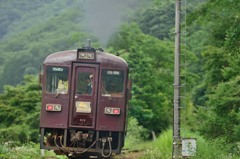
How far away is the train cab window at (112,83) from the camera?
518 inches

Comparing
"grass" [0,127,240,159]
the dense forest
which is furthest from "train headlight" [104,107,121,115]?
the dense forest

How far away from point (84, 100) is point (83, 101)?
34 mm

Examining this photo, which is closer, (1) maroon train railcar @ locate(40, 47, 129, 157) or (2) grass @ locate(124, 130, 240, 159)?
(2) grass @ locate(124, 130, 240, 159)

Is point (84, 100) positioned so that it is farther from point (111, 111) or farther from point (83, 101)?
point (111, 111)

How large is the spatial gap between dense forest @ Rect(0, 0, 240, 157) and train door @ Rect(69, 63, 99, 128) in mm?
2792

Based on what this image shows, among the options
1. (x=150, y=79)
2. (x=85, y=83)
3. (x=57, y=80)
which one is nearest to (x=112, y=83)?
(x=85, y=83)

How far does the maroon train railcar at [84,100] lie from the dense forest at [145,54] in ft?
7.73

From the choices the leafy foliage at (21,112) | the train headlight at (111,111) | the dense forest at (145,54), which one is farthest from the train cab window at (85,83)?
the leafy foliage at (21,112)

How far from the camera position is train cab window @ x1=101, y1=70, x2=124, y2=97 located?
13164mm

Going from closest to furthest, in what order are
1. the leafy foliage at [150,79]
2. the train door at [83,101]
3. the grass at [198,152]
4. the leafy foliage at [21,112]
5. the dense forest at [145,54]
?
the grass at [198,152], the train door at [83,101], the dense forest at [145,54], the leafy foliage at [21,112], the leafy foliage at [150,79]

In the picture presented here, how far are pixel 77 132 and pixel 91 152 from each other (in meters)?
0.72

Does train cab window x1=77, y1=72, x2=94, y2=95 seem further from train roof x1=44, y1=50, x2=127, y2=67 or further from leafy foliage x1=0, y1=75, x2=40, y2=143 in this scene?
leafy foliage x1=0, y1=75, x2=40, y2=143

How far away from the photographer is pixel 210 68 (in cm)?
2183

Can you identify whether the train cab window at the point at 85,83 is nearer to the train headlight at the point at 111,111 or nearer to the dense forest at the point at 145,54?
the train headlight at the point at 111,111
